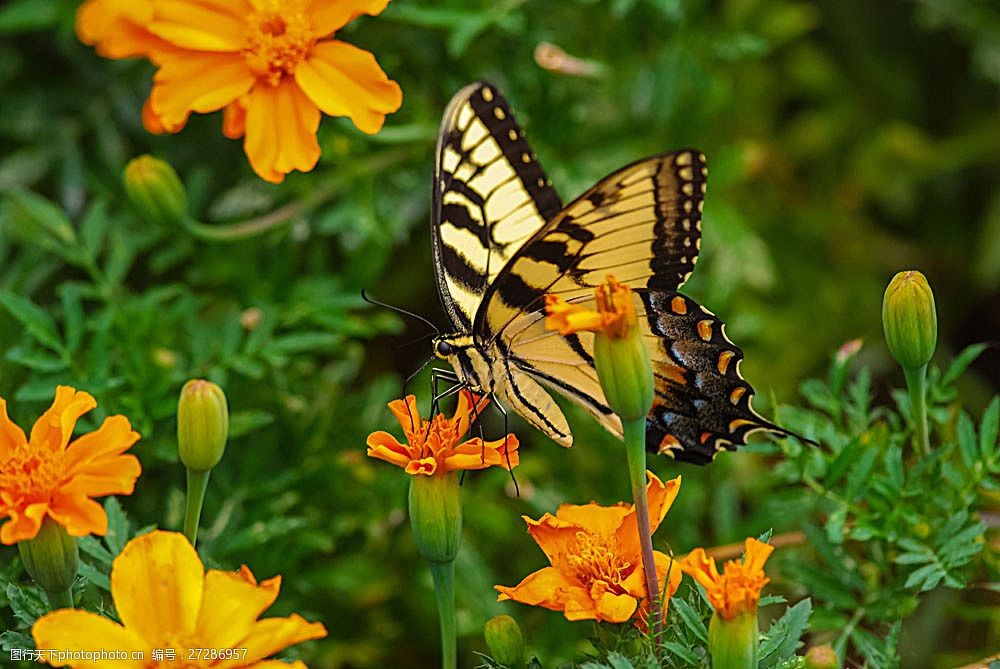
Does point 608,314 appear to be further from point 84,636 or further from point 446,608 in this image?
point 84,636

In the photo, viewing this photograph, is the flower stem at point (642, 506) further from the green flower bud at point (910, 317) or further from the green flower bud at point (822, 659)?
the green flower bud at point (910, 317)

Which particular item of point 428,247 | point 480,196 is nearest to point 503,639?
point 480,196

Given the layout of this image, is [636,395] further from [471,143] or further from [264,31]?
[264,31]

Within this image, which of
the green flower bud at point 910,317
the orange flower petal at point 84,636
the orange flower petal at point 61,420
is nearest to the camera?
the orange flower petal at point 84,636

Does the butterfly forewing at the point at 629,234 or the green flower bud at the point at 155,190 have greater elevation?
the green flower bud at the point at 155,190

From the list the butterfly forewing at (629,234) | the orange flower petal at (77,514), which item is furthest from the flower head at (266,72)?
the orange flower petal at (77,514)

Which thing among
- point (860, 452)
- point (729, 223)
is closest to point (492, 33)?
point (729, 223)
